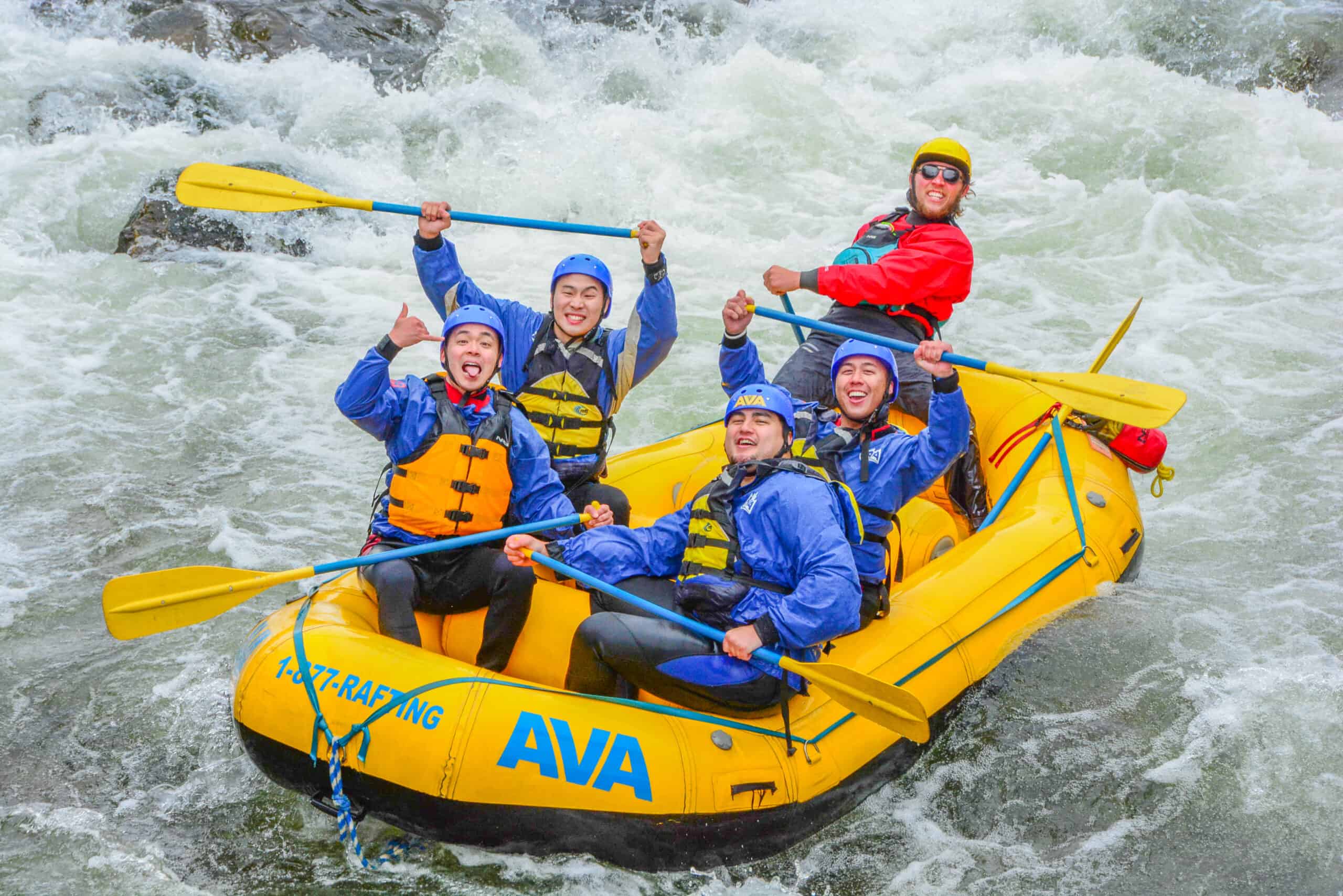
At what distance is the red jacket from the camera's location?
4691 millimetres

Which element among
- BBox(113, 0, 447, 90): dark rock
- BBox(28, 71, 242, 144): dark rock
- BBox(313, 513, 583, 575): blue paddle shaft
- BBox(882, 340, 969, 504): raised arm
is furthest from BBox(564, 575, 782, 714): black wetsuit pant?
BBox(113, 0, 447, 90): dark rock

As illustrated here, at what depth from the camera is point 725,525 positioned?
3605 millimetres

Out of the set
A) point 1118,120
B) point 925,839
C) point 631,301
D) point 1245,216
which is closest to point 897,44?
point 1118,120

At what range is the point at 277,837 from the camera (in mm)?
3816

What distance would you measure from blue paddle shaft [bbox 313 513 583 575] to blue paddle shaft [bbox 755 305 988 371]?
1.27m

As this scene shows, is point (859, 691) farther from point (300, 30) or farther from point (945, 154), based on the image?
point (300, 30)

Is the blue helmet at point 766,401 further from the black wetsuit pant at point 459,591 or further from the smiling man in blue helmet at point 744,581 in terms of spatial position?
the black wetsuit pant at point 459,591

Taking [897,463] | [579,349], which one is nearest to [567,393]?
[579,349]

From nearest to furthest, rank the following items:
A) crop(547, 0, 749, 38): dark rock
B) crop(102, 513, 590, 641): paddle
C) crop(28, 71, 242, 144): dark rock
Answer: crop(102, 513, 590, 641): paddle < crop(28, 71, 242, 144): dark rock < crop(547, 0, 749, 38): dark rock

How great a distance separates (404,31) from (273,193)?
693 centimetres

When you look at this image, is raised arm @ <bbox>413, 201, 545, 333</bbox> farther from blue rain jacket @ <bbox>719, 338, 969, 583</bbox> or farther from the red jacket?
the red jacket

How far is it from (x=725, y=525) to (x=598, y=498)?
0.76 metres

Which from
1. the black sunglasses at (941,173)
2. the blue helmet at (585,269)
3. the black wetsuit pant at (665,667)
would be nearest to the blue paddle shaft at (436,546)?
the black wetsuit pant at (665,667)

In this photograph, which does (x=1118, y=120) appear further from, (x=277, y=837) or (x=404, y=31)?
(x=277, y=837)
